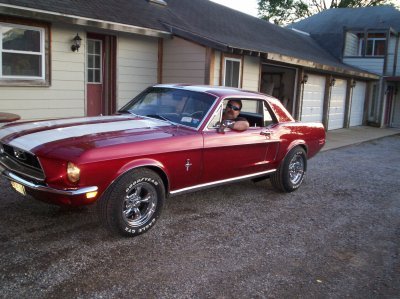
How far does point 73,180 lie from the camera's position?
3949 mm

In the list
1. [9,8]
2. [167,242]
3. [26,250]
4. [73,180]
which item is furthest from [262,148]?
[9,8]

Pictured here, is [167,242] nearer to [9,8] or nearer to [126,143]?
[126,143]

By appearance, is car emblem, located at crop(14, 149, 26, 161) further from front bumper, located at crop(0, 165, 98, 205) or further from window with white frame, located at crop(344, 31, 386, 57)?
window with white frame, located at crop(344, 31, 386, 57)

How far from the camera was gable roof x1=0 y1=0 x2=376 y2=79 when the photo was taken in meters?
8.41

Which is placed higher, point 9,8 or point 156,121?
point 9,8

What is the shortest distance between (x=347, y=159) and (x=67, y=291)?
884 centimetres

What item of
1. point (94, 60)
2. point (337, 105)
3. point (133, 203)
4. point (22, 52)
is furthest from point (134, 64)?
point (337, 105)

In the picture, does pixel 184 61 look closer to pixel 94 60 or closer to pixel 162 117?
pixel 94 60

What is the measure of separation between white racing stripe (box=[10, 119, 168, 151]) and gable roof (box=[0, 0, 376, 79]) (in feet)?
13.4

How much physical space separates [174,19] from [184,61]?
176cm

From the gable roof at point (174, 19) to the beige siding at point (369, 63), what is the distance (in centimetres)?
522

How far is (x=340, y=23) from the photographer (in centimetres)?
2595

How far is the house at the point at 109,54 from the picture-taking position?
848cm

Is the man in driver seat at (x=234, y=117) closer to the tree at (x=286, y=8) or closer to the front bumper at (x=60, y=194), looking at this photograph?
the front bumper at (x=60, y=194)
